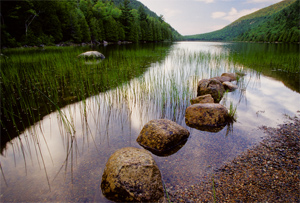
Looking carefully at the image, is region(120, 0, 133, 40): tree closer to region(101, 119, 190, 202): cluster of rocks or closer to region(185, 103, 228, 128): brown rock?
region(185, 103, 228, 128): brown rock

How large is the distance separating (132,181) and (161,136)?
119cm

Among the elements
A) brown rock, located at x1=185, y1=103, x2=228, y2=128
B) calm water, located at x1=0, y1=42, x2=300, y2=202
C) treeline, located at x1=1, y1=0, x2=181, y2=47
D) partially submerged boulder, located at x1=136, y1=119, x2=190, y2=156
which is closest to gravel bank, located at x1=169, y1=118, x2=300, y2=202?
calm water, located at x1=0, y1=42, x2=300, y2=202

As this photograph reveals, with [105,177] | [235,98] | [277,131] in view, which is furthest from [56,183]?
[235,98]

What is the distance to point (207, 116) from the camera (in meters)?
4.08

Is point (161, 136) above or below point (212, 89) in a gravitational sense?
below

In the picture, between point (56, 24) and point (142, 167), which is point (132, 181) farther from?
point (56, 24)

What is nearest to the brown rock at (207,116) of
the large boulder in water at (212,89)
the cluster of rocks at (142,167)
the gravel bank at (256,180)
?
the cluster of rocks at (142,167)

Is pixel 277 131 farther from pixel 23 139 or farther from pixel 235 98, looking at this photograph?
pixel 23 139

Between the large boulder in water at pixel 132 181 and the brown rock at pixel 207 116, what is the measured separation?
216 centimetres

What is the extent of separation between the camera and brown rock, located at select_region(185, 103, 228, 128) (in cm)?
403

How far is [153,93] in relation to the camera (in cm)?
573

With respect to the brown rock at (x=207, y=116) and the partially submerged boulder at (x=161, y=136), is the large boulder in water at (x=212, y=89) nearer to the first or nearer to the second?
the brown rock at (x=207, y=116)

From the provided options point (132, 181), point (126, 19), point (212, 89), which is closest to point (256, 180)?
point (132, 181)

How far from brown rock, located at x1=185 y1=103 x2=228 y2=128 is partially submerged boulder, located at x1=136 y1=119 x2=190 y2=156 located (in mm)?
805
